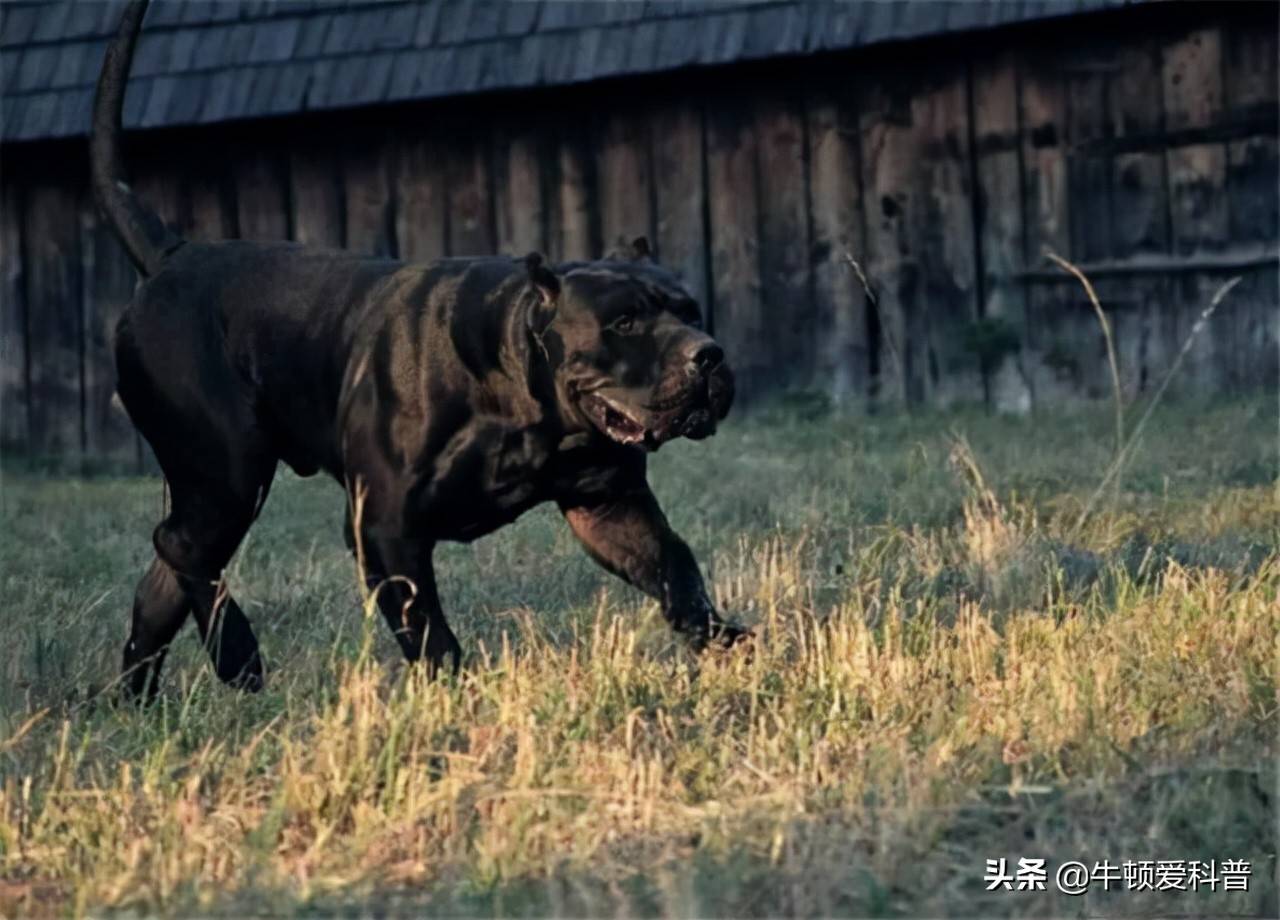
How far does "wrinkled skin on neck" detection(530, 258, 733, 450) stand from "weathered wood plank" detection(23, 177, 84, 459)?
29.4ft

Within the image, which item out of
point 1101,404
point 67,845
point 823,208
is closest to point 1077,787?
point 67,845

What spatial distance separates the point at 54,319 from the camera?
13.7 m

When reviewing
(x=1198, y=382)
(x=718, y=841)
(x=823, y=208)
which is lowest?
(x=718, y=841)

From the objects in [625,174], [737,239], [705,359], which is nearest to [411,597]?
[705,359]

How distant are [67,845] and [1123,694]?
2.20m

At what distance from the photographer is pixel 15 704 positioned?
18.2 feet

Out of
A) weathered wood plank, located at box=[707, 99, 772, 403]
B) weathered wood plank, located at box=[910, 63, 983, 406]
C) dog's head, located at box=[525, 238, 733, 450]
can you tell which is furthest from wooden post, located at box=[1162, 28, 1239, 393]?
dog's head, located at box=[525, 238, 733, 450]

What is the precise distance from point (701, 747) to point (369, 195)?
29.3 ft

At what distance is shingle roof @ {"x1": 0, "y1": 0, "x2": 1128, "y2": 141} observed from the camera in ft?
37.6

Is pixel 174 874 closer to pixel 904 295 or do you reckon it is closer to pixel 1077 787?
pixel 1077 787

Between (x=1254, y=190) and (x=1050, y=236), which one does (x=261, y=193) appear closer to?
(x=1050, y=236)

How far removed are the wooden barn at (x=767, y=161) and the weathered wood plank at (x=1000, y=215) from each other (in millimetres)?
13

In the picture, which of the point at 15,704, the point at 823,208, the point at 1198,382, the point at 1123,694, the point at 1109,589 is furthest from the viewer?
the point at 823,208

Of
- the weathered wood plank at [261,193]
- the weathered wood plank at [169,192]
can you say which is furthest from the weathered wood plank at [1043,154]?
the weathered wood plank at [169,192]
